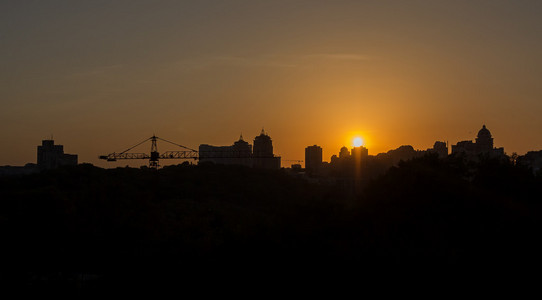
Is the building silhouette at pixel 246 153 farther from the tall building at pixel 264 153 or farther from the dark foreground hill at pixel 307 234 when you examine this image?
the dark foreground hill at pixel 307 234

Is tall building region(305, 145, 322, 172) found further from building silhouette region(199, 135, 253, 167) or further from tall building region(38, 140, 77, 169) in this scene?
tall building region(38, 140, 77, 169)

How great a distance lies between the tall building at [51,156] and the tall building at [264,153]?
3633cm

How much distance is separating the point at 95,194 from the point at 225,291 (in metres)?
17.1

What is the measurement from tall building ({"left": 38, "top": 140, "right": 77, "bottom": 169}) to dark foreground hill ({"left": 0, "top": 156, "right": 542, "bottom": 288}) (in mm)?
93465

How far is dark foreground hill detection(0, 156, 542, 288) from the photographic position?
2108 centimetres

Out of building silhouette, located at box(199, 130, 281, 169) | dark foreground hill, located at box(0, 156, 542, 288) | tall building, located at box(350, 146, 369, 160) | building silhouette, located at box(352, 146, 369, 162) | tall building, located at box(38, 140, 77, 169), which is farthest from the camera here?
building silhouette, located at box(199, 130, 281, 169)

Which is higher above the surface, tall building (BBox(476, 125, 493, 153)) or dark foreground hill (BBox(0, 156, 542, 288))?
tall building (BBox(476, 125, 493, 153))

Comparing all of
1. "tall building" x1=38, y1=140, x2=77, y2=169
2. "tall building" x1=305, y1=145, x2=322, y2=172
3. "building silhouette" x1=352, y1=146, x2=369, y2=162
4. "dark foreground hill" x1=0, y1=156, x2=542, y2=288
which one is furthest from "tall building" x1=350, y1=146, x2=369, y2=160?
"dark foreground hill" x1=0, y1=156, x2=542, y2=288

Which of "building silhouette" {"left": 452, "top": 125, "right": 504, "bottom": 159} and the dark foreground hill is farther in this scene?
"building silhouette" {"left": 452, "top": 125, "right": 504, "bottom": 159}

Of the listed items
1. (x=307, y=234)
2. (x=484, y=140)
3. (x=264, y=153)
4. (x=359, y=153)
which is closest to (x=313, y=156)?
(x=264, y=153)

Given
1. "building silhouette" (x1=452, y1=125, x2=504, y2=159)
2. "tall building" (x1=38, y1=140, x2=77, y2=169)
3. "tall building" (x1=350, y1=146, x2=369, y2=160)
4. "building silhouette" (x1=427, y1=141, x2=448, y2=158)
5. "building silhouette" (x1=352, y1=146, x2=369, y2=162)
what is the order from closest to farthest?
"building silhouette" (x1=452, y1=125, x2=504, y2=159) → "building silhouette" (x1=352, y1=146, x2=369, y2=162) → "tall building" (x1=350, y1=146, x2=369, y2=160) → "building silhouette" (x1=427, y1=141, x2=448, y2=158) → "tall building" (x1=38, y1=140, x2=77, y2=169)

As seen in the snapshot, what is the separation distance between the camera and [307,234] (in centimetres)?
2302

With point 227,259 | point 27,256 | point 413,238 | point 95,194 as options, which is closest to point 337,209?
point 413,238

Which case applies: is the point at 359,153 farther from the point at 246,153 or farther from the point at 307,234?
the point at 307,234
